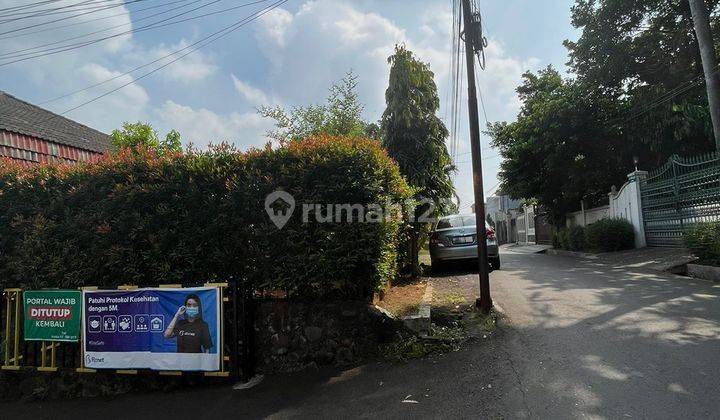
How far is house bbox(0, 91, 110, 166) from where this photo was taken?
11.2 meters

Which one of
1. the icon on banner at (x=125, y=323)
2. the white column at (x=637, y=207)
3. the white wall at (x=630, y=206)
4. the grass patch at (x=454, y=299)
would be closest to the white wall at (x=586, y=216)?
the white wall at (x=630, y=206)

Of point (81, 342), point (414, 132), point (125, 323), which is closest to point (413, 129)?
point (414, 132)

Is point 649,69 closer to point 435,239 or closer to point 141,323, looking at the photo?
point 435,239

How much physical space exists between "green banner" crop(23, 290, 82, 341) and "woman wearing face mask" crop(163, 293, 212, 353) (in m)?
1.43

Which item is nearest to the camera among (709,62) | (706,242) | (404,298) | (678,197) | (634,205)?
(404,298)

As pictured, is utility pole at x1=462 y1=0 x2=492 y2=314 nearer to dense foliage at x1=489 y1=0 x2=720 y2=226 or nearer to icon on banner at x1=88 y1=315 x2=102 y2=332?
icon on banner at x1=88 y1=315 x2=102 y2=332

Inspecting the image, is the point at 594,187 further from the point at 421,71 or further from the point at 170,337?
the point at 170,337

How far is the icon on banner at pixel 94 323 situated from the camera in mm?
5434

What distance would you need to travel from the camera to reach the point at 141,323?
17.4 ft

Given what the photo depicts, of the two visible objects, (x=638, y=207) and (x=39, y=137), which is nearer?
(x=39, y=137)

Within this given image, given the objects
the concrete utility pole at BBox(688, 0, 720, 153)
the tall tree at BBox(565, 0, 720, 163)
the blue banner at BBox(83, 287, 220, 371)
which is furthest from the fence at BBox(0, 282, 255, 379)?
the tall tree at BBox(565, 0, 720, 163)

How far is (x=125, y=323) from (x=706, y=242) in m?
10.6

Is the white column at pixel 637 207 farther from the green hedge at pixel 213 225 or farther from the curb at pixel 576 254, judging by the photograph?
the green hedge at pixel 213 225

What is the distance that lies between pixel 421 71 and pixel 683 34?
1144 centimetres
